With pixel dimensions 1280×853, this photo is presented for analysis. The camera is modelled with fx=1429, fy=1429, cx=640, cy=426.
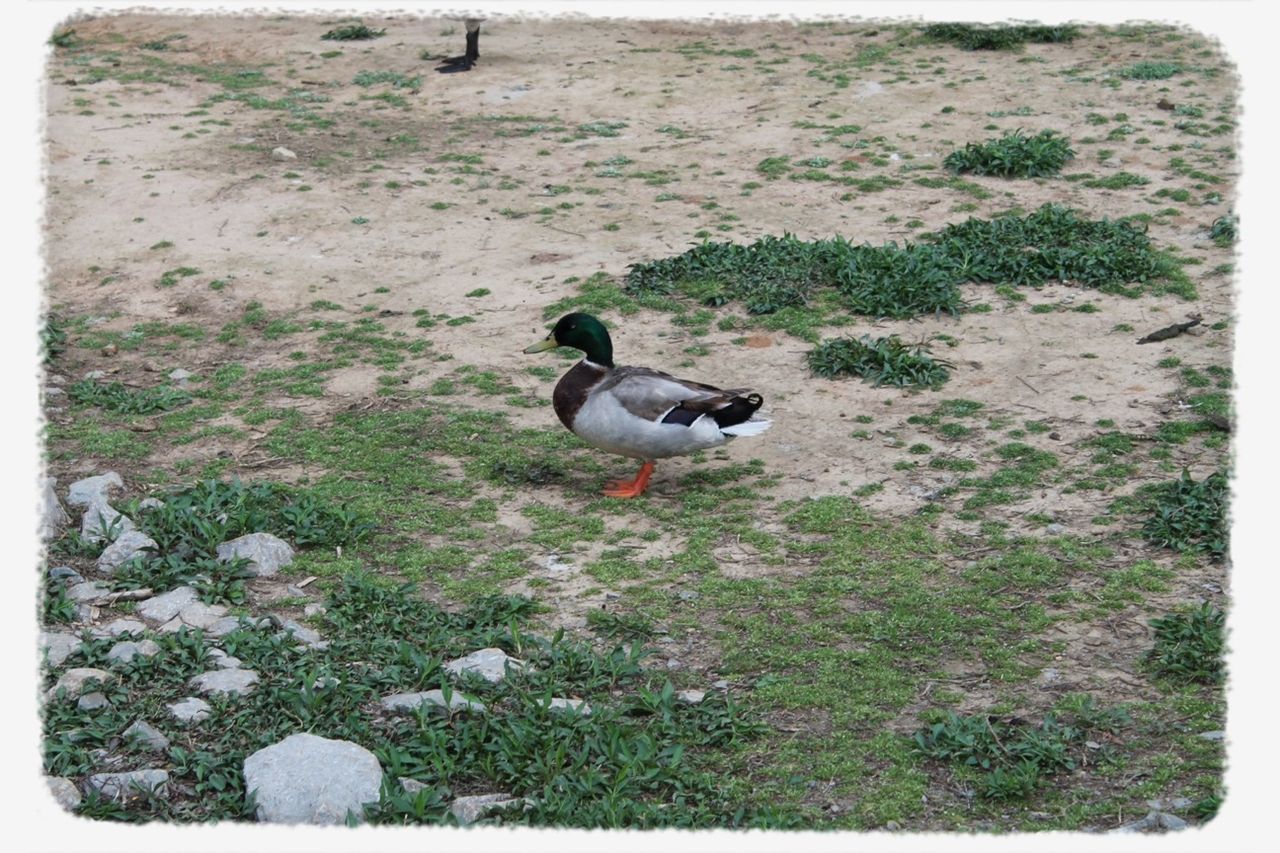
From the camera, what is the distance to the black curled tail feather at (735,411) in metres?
6.06

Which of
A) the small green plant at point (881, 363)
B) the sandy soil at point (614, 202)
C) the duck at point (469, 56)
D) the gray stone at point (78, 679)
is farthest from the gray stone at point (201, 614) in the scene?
the duck at point (469, 56)

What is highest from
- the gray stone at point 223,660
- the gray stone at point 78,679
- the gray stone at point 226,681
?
the gray stone at point 226,681

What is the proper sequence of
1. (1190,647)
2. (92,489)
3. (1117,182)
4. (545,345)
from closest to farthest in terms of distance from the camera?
1. (1190,647)
2. (92,489)
3. (545,345)
4. (1117,182)

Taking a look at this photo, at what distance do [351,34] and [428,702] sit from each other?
11503mm

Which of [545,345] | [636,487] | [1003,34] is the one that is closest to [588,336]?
[545,345]

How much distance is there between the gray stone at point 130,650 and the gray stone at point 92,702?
25 centimetres

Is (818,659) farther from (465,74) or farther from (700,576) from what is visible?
(465,74)

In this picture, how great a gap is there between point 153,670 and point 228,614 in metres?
0.48

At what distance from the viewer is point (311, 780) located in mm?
3768

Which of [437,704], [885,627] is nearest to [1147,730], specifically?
[885,627]

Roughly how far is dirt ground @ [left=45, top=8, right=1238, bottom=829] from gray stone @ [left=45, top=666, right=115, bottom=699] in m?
1.55

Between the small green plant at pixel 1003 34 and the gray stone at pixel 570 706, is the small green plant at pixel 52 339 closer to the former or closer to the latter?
the gray stone at pixel 570 706

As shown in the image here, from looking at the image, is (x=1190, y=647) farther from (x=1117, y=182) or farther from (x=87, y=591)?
(x=1117, y=182)

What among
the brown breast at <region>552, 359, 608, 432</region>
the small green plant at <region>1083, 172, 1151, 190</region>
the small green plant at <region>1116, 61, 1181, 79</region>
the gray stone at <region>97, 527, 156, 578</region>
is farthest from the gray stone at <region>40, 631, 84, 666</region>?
the small green plant at <region>1116, 61, 1181, 79</region>
